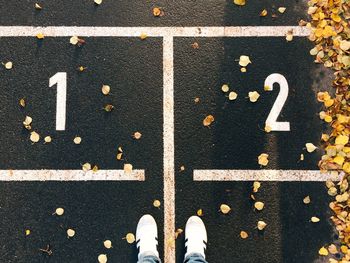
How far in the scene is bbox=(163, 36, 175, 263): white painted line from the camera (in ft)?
14.4

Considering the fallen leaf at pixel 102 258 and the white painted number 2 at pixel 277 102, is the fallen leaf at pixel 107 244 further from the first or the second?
the white painted number 2 at pixel 277 102

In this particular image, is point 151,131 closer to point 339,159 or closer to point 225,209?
point 225,209

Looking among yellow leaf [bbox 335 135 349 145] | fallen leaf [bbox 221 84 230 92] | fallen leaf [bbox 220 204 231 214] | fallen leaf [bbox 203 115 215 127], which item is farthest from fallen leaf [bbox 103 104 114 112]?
yellow leaf [bbox 335 135 349 145]

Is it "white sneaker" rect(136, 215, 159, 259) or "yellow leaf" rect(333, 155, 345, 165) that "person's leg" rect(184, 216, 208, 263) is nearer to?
"white sneaker" rect(136, 215, 159, 259)

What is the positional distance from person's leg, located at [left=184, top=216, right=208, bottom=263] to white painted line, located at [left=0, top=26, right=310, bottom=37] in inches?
86.0

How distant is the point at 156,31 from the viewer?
455 centimetres

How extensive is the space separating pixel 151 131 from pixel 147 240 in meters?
1.23

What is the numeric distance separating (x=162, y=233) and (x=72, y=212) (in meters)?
1.06

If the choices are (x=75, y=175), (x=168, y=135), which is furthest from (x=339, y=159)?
(x=75, y=175)

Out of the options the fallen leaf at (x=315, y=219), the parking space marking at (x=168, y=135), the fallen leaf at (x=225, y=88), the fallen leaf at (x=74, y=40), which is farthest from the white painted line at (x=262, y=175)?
the fallen leaf at (x=74, y=40)

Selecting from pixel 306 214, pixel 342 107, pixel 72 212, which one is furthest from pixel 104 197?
pixel 342 107

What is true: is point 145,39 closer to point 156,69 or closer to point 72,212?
Result: point 156,69

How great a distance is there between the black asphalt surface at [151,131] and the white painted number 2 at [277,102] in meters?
0.06

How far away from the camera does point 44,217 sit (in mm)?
4352
